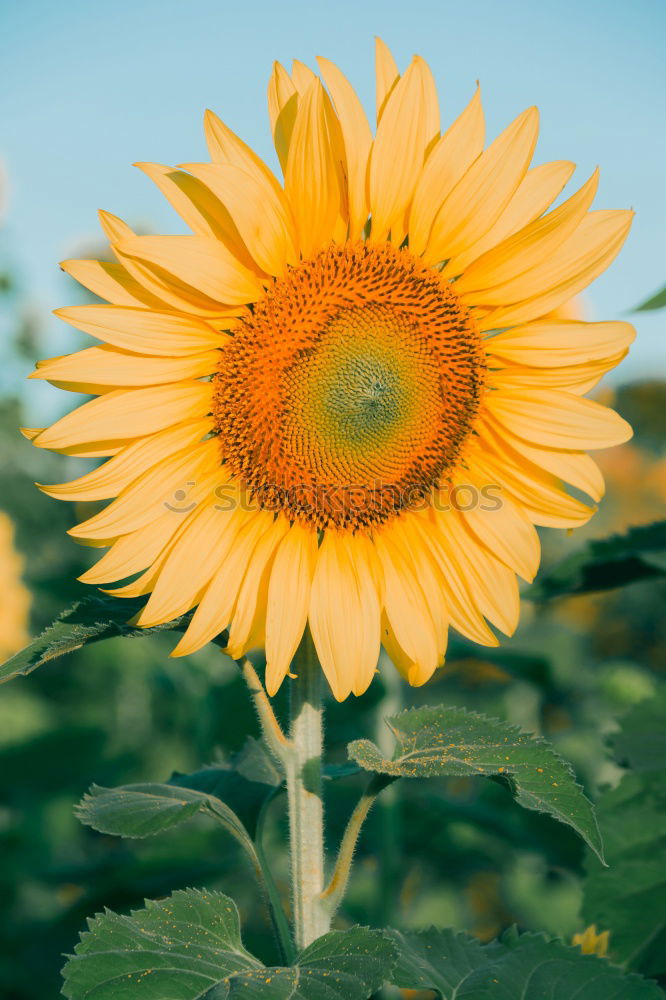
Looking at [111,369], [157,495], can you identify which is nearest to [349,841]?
[157,495]

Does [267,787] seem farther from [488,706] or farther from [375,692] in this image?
[488,706]

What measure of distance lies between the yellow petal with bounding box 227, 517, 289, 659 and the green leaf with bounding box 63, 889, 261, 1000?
0.40 m

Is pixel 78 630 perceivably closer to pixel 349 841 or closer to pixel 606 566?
pixel 349 841

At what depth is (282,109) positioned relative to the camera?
1531 mm

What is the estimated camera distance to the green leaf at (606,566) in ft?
7.20

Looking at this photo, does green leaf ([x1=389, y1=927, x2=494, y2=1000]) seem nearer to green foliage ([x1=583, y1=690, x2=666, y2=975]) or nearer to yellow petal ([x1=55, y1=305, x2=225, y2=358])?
green foliage ([x1=583, y1=690, x2=666, y2=975])

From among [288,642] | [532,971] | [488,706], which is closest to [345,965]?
[532,971]

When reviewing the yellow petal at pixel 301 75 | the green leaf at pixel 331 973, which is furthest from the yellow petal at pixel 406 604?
the yellow petal at pixel 301 75

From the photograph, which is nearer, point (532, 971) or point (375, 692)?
point (532, 971)

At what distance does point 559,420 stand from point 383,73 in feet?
2.22

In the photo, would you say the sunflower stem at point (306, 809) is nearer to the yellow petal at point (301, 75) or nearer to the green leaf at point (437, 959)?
the green leaf at point (437, 959)

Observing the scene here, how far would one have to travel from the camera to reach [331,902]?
5.17ft

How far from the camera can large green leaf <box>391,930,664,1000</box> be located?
4.75 ft

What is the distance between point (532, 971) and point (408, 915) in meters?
2.52
